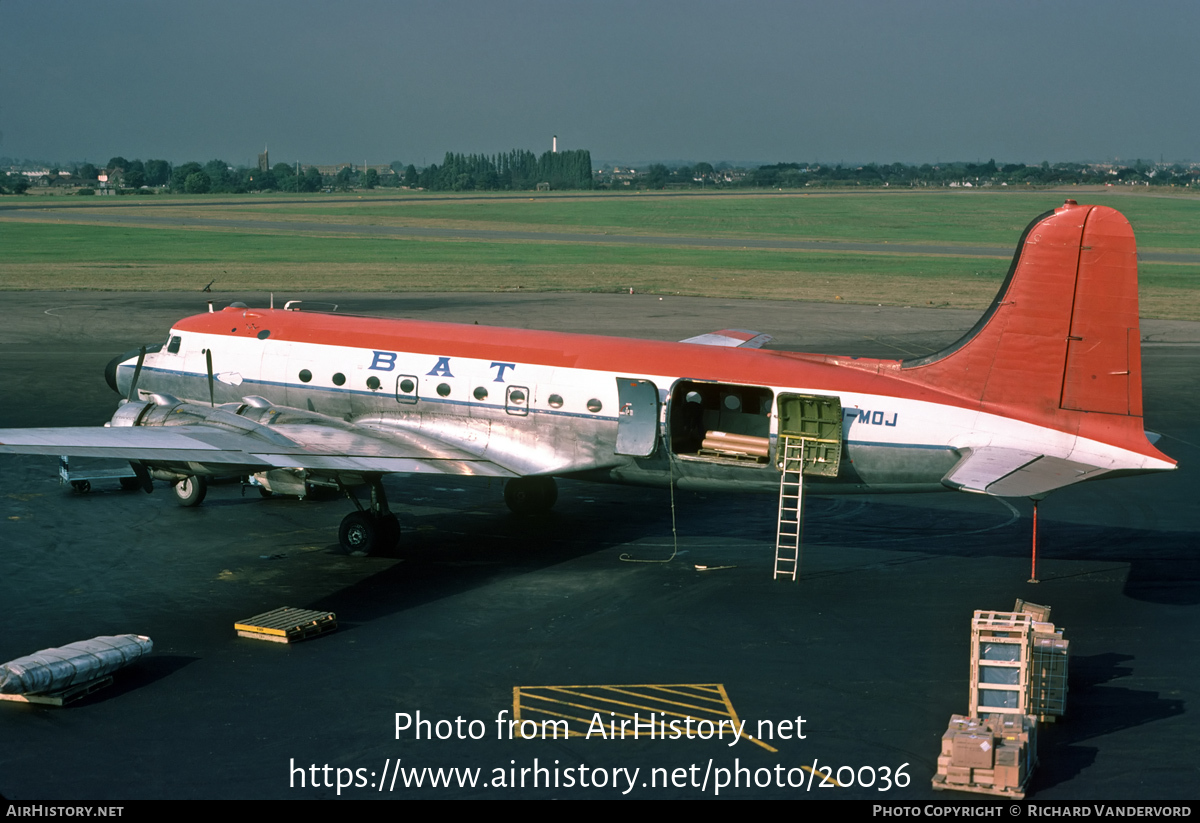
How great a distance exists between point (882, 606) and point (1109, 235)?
8.15m

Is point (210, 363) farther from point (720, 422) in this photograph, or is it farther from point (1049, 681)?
point (1049, 681)

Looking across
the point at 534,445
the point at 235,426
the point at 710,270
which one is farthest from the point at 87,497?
the point at 710,270

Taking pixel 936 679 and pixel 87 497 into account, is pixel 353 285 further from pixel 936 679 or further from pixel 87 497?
pixel 936 679

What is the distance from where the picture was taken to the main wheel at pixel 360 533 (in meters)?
25.6

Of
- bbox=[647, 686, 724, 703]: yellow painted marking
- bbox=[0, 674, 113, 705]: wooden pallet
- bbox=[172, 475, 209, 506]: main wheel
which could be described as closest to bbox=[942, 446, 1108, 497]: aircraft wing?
bbox=[647, 686, 724, 703]: yellow painted marking

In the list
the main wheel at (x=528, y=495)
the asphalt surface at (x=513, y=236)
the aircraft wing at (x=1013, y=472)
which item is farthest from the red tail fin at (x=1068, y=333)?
the asphalt surface at (x=513, y=236)

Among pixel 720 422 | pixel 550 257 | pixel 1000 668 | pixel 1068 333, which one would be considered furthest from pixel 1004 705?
pixel 550 257

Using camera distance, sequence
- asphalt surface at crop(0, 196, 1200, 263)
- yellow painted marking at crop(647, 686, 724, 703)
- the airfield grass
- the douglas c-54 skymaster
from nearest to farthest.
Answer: yellow painted marking at crop(647, 686, 724, 703), the douglas c-54 skymaster, asphalt surface at crop(0, 196, 1200, 263), the airfield grass

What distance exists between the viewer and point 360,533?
2569cm

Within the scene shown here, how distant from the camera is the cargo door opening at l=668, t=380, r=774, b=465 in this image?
24938 mm

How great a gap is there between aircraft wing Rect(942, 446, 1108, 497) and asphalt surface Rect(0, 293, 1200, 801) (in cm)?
263

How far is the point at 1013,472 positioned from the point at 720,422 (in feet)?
23.2

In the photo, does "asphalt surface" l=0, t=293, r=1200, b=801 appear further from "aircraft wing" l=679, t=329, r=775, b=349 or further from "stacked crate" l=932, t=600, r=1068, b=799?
"aircraft wing" l=679, t=329, r=775, b=349
